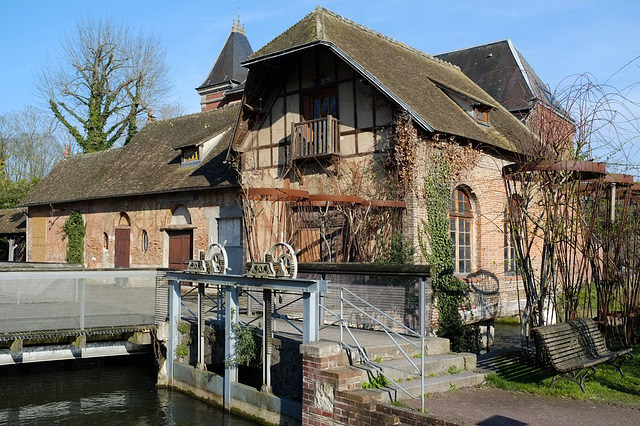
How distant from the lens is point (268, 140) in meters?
16.9

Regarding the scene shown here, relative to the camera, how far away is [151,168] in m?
22.8

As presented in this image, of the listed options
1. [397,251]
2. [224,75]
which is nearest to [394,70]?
[397,251]

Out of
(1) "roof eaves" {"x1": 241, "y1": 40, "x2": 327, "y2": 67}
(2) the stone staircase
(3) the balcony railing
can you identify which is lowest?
(2) the stone staircase

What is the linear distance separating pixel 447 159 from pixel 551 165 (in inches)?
224

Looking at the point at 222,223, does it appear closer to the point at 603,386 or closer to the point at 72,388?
the point at 72,388

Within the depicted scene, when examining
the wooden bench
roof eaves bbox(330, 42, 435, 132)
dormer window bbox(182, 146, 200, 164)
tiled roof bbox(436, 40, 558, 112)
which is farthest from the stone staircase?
tiled roof bbox(436, 40, 558, 112)

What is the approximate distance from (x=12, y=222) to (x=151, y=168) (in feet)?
52.2

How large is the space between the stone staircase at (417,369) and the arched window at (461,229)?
567 cm

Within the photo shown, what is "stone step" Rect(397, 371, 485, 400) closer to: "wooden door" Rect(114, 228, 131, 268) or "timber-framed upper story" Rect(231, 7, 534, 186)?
"timber-framed upper story" Rect(231, 7, 534, 186)

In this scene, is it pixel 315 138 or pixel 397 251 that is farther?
pixel 315 138

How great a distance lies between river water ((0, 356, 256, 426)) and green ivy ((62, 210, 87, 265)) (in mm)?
11427

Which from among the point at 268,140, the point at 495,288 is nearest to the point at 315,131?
the point at 268,140

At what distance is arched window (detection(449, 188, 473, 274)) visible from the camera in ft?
49.5

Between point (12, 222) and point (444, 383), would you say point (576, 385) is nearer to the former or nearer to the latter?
point (444, 383)
